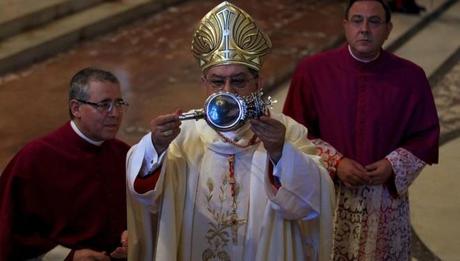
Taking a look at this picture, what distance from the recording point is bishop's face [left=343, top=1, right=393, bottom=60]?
3299 millimetres

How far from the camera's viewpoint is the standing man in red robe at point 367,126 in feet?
11.3

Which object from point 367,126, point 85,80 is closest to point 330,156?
point 367,126

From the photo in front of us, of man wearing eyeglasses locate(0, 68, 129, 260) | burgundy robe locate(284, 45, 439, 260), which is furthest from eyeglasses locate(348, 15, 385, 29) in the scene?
A: man wearing eyeglasses locate(0, 68, 129, 260)

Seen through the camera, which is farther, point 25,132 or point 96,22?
point 96,22

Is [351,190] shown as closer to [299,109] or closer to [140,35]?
[299,109]

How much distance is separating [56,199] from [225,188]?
22.7 inches

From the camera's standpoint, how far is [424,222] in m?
5.16

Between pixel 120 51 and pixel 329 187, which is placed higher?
pixel 120 51

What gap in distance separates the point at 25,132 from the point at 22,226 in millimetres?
3211

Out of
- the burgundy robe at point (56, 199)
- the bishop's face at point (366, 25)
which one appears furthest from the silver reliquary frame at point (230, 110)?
the bishop's face at point (366, 25)

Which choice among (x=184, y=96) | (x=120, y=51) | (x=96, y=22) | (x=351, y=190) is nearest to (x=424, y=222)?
(x=351, y=190)

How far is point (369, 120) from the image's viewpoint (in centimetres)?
346

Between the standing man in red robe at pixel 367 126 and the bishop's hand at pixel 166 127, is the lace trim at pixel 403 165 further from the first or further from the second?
the bishop's hand at pixel 166 127

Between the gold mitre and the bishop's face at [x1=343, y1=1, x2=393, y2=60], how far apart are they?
68cm
